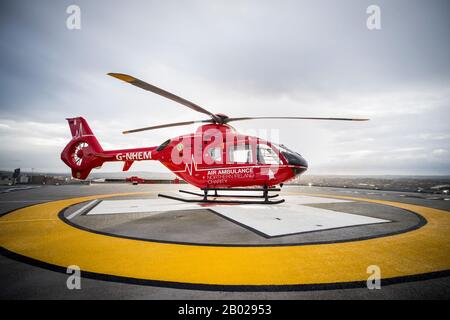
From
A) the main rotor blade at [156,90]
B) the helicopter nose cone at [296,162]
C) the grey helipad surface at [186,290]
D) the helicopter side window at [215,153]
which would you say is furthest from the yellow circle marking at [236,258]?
the helicopter side window at [215,153]

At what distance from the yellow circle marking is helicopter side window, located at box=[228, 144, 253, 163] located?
17.5ft

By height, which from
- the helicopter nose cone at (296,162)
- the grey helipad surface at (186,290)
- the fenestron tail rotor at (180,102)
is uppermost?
the fenestron tail rotor at (180,102)

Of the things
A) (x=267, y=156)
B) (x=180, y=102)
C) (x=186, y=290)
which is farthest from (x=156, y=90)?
(x=186, y=290)

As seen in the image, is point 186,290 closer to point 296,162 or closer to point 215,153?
point 215,153

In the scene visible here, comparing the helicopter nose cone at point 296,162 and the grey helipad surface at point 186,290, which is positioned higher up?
the helicopter nose cone at point 296,162

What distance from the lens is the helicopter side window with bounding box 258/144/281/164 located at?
8.98 meters

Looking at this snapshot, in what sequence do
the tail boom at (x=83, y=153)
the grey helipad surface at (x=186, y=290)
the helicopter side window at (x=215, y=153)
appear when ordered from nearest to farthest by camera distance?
the grey helipad surface at (x=186, y=290) < the helicopter side window at (x=215, y=153) < the tail boom at (x=83, y=153)

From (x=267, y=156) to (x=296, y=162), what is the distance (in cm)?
122

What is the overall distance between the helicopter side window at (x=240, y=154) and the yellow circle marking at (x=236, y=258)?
5341mm

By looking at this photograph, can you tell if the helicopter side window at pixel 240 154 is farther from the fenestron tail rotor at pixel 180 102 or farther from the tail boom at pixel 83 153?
the tail boom at pixel 83 153

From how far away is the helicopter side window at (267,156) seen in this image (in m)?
8.98

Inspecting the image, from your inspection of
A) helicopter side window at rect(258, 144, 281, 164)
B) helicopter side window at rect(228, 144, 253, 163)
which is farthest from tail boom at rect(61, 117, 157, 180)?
helicopter side window at rect(258, 144, 281, 164)

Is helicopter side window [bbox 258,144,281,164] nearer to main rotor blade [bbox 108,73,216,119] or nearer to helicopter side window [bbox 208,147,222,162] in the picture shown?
helicopter side window [bbox 208,147,222,162]

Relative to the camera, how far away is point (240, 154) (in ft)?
30.3
